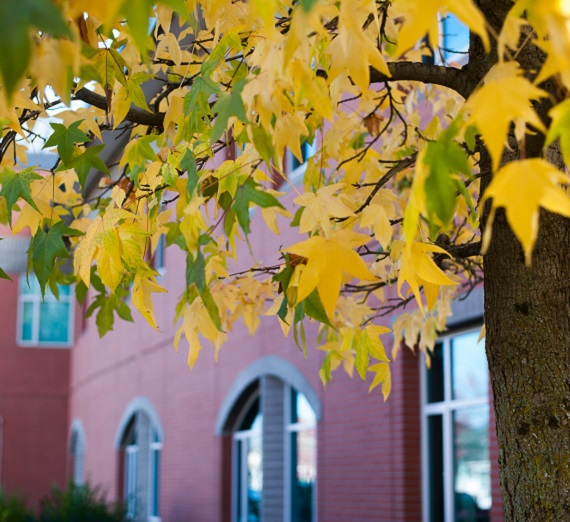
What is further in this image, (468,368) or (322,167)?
(468,368)

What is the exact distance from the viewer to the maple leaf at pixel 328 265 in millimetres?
2350

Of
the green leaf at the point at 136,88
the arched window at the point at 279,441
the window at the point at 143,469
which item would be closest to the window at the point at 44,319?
the window at the point at 143,469

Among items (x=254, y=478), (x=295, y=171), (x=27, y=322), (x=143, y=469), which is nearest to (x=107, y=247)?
(x=295, y=171)

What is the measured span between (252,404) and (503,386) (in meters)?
11.0

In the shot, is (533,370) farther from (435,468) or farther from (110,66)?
(435,468)

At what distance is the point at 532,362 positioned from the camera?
10.4 ft

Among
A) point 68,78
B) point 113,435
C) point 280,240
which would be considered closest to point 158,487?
point 113,435

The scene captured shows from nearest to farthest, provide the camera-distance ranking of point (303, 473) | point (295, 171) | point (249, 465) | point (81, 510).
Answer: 1. point (295, 171)
2. point (303, 473)
3. point (249, 465)
4. point (81, 510)

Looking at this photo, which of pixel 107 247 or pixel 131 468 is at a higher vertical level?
pixel 107 247

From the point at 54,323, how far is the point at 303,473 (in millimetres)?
18374

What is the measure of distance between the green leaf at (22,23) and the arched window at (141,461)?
16.3m

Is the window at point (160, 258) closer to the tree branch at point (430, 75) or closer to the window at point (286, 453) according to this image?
the window at point (286, 453)

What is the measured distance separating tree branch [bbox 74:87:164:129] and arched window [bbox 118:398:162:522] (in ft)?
46.3

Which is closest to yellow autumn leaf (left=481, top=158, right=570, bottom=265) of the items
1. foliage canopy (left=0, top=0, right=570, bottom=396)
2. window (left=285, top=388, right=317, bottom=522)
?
foliage canopy (left=0, top=0, right=570, bottom=396)
